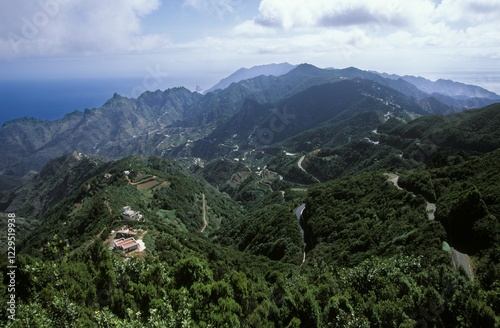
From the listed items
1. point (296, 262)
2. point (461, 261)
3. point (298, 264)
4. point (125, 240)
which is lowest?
point (298, 264)

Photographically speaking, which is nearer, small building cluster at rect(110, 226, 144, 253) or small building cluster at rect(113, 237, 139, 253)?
small building cluster at rect(113, 237, 139, 253)

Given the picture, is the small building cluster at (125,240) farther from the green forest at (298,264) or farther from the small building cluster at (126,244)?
the green forest at (298,264)

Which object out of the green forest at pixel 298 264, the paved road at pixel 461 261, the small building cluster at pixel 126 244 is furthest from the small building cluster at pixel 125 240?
the paved road at pixel 461 261

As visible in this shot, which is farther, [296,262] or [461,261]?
[296,262]

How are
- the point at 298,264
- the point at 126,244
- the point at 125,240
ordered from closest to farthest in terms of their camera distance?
the point at 126,244, the point at 125,240, the point at 298,264

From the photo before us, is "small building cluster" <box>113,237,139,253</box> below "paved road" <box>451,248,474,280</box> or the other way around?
below

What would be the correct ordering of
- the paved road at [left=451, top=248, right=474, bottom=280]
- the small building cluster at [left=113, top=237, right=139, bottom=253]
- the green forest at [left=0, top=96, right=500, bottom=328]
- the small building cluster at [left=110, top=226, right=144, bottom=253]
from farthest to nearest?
1. the small building cluster at [left=110, top=226, right=144, bottom=253]
2. the small building cluster at [left=113, top=237, right=139, bottom=253]
3. the paved road at [left=451, top=248, right=474, bottom=280]
4. the green forest at [left=0, top=96, right=500, bottom=328]

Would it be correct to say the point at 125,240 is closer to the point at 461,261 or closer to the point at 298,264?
the point at 298,264

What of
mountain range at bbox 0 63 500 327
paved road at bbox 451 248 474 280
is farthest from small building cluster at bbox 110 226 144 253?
paved road at bbox 451 248 474 280

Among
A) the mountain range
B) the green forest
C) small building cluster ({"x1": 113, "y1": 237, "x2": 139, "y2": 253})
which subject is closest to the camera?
the green forest

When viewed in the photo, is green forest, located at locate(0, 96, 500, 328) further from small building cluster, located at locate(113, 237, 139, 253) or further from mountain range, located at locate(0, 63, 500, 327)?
small building cluster, located at locate(113, 237, 139, 253)

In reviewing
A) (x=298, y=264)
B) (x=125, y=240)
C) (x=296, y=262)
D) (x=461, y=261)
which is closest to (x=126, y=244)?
(x=125, y=240)

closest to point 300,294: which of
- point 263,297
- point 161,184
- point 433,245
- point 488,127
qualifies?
point 263,297
